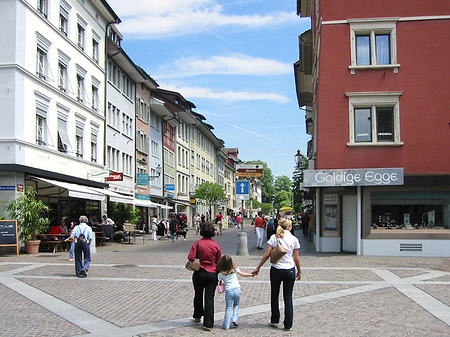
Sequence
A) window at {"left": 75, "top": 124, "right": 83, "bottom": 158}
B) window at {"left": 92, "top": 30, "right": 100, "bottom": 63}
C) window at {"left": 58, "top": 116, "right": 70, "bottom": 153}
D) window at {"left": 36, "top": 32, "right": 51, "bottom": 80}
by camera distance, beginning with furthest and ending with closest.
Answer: window at {"left": 92, "top": 30, "right": 100, "bottom": 63}, window at {"left": 75, "top": 124, "right": 83, "bottom": 158}, window at {"left": 58, "top": 116, "right": 70, "bottom": 153}, window at {"left": 36, "top": 32, "right": 51, "bottom": 80}

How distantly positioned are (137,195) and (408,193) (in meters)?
25.5

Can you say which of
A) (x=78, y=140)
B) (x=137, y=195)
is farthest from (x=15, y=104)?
(x=137, y=195)

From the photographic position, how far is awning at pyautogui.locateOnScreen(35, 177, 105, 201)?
22.9 meters

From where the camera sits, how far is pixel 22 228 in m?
21.2

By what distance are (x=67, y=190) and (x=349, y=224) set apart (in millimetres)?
11826

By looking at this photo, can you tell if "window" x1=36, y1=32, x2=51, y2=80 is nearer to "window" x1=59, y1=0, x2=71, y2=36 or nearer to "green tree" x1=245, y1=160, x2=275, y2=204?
"window" x1=59, y1=0, x2=71, y2=36

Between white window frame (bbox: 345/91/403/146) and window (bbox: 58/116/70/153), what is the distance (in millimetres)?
14035

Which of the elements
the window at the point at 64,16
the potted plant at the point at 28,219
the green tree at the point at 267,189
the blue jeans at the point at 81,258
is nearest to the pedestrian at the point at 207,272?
the blue jeans at the point at 81,258

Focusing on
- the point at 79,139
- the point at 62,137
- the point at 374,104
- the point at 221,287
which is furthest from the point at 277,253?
the point at 79,139

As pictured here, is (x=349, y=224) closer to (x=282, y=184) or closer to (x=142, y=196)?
(x=142, y=196)

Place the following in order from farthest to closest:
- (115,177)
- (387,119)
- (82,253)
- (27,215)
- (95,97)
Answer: (95,97)
(115,177)
(387,119)
(27,215)
(82,253)

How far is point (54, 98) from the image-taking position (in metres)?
26.0

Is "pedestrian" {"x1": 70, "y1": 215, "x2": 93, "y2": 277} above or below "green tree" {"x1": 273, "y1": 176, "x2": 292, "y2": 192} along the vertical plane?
below

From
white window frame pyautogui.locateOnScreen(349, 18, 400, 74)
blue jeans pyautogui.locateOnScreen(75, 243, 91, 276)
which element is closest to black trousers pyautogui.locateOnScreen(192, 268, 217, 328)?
blue jeans pyautogui.locateOnScreen(75, 243, 91, 276)
